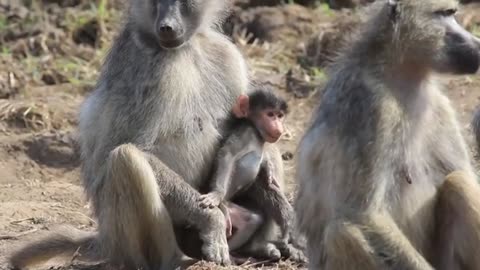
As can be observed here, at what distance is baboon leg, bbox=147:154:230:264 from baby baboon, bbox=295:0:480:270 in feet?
2.56

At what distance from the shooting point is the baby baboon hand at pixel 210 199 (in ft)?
22.4

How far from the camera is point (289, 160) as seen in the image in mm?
9258

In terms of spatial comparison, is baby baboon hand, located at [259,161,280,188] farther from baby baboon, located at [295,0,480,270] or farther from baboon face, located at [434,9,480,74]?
baboon face, located at [434,9,480,74]

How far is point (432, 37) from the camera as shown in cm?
593

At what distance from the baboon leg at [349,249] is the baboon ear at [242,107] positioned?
1.40 meters

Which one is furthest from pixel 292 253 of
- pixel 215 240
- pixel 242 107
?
pixel 242 107

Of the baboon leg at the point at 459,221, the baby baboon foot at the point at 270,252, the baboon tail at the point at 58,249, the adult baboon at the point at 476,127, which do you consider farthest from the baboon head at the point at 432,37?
the baboon tail at the point at 58,249

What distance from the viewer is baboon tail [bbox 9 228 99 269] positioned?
7273 millimetres

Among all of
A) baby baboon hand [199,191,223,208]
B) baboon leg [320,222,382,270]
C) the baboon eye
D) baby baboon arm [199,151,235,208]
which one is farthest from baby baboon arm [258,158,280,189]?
the baboon eye

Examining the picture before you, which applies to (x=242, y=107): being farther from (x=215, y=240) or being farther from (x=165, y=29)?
(x=215, y=240)

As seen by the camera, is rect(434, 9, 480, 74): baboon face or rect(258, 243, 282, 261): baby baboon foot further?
rect(258, 243, 282, 261): baby baboon foot

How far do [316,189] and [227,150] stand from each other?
109 centimetres

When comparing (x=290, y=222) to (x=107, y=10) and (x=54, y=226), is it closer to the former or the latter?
(x=54, y=226)

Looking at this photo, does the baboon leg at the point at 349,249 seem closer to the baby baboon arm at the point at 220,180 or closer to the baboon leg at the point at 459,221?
the baboon leg at the point at 459,221
